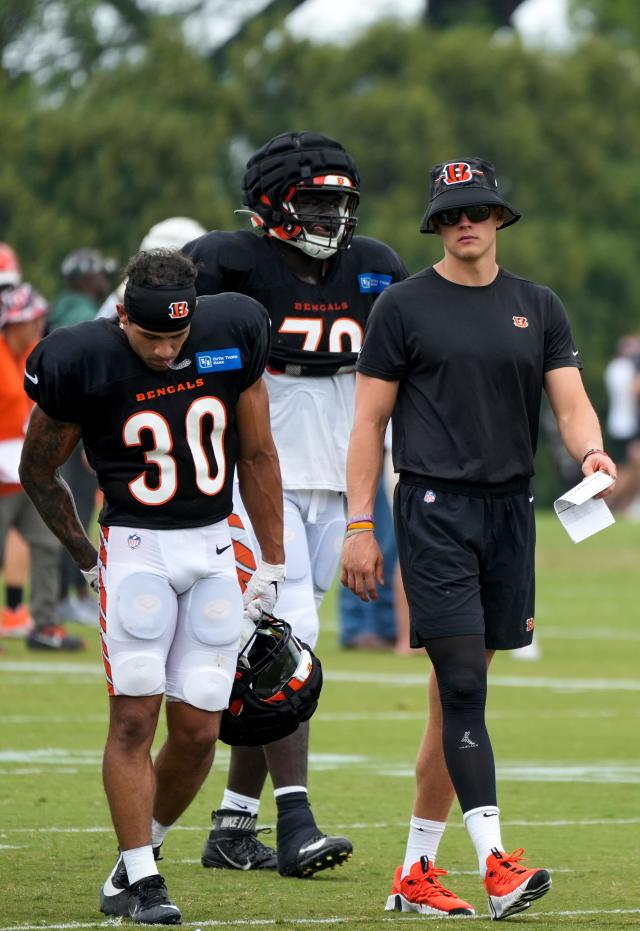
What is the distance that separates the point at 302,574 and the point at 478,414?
1217mm

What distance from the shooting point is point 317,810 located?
8.22m

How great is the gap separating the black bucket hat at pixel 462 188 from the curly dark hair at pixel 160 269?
2.48 feet

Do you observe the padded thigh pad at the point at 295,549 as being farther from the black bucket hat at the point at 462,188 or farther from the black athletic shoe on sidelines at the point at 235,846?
the black bucket hat at the point at 462,188

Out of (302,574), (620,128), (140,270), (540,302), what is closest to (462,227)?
(540,302)

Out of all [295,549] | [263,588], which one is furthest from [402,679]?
[263,588]

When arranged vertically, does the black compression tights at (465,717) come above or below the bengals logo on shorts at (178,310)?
below

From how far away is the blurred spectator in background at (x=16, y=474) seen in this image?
13.4 m

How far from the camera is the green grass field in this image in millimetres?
6289

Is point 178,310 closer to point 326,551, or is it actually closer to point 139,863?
point 139,863

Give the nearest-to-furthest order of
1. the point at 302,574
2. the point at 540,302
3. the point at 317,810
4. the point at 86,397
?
the point at 86,397
the point at 540,302
the point at 302,574
the point at 317,810

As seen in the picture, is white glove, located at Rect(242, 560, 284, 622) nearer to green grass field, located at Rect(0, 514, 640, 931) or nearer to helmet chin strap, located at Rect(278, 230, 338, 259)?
green grass field, located at Rect(0, 514, 640, 931)

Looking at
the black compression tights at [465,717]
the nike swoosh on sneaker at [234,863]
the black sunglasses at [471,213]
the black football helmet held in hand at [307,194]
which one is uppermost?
the black football helmet held in hand at [307,194]

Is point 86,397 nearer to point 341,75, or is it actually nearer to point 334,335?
point 334,335

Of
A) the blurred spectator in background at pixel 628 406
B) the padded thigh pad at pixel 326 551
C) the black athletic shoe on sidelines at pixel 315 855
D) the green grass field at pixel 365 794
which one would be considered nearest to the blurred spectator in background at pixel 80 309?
the green grass field at pixel 365 794
